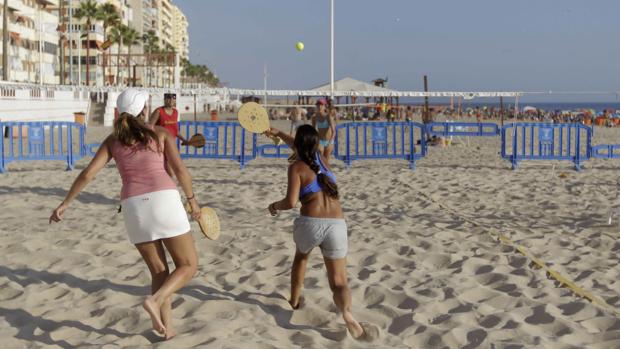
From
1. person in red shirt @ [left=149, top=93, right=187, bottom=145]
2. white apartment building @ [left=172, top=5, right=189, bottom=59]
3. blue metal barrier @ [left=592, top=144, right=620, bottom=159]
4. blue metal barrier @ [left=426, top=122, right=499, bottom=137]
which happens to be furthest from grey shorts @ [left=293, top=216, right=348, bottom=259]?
white apartment building @ [left=172, top=5, right=189, bottom=59]

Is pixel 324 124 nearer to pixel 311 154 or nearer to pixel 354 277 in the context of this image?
pixel 354 277

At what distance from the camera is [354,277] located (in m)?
5.17

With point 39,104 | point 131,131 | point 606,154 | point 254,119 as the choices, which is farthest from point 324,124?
Result: point 39,104

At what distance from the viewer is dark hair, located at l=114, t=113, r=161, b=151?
353 centimetres

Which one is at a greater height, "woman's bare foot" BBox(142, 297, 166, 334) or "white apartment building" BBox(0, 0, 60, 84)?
"white apartment building" BBox(0, 0, 60, 84)

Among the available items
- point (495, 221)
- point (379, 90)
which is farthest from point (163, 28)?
point (495, 221)

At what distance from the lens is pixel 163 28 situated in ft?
403

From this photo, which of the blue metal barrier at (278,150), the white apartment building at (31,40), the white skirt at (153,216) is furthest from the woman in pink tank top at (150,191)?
the white apartment building at (31,40)

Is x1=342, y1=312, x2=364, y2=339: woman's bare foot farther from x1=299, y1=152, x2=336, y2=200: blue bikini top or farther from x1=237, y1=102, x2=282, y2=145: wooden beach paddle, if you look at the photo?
x1=237, y1=102, x2=282, y2=145: wooden beach paddle

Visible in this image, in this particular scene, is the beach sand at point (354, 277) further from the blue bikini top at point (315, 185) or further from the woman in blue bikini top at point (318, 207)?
the blue bikini top at point (315, 185)

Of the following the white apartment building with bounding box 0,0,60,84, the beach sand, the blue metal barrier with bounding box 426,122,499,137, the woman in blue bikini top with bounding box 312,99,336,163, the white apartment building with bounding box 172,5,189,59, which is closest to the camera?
the beach sand

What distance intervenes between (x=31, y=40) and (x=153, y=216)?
60.2m

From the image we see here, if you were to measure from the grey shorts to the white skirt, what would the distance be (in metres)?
0.74

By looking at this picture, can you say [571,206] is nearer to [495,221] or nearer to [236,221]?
[495,221]
